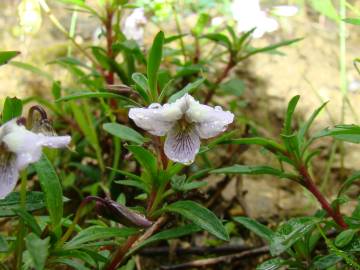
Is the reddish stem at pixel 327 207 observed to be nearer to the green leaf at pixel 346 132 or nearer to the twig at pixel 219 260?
the green leaf at pixel 346 132

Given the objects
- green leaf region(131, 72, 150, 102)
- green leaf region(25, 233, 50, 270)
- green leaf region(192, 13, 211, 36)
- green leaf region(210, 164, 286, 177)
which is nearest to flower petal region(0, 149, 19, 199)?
green leaf region(25, 233, 50, 270)

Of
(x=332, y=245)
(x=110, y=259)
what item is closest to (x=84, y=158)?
(x=110, y=259)

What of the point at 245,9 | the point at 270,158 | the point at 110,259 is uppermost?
the point at 245,9

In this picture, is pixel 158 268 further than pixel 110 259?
Yes

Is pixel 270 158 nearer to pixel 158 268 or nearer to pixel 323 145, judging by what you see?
pixel 323 145

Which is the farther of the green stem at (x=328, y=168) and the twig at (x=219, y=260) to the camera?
the green stem at (x=328, y=168)

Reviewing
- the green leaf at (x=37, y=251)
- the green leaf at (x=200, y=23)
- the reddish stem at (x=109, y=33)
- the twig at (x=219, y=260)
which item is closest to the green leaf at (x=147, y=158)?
the green leaf at (x=37, y=251)

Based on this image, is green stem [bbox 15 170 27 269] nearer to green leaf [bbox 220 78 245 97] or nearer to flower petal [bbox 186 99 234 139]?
flower petal [bbox 186 99 234 139]
